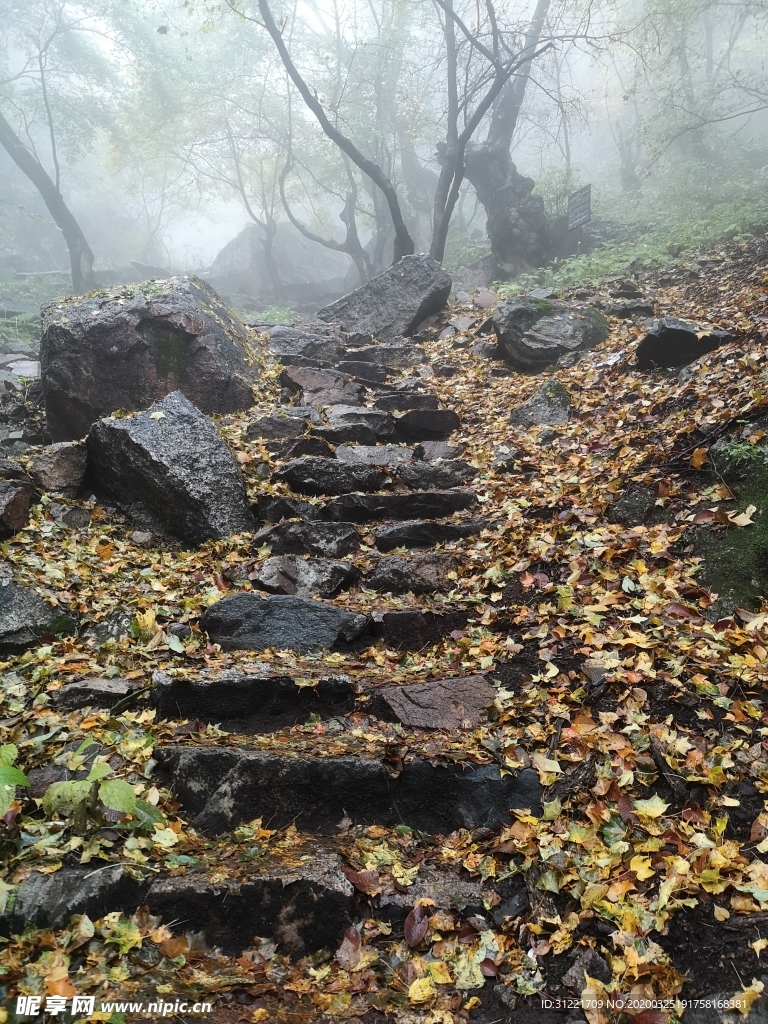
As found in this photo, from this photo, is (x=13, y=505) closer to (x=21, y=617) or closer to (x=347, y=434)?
(x=21, y=617)

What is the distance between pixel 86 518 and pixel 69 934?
4.38 m

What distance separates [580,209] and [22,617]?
15.6 metres

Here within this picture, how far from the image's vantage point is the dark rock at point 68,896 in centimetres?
227

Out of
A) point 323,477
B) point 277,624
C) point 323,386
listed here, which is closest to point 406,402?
point 323,386

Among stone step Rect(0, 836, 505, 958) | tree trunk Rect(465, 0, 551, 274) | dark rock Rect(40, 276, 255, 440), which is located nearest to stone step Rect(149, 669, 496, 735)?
stone step Rect(0, 836, 505, 958)

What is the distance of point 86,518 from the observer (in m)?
5.87

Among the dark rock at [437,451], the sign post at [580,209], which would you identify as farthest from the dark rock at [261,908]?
the sign post at [580,209]

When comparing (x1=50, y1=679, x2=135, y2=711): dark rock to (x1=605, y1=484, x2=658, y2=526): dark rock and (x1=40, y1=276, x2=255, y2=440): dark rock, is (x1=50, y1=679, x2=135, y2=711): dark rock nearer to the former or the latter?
(x1=605, y1=484, x2=658, y2=526): dark rock

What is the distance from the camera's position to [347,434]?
767cm

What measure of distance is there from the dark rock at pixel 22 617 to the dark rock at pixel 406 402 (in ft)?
18.4

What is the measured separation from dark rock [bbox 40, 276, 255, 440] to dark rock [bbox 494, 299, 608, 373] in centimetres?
431

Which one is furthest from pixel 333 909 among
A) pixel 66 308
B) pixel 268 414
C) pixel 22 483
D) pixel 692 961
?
pixel 66 308

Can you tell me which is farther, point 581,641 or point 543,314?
point 543,314

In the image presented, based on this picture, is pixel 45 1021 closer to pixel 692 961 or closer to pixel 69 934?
pixel 69 934
